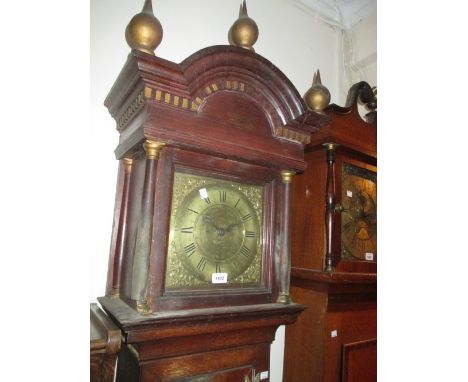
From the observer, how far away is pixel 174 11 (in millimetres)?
1687

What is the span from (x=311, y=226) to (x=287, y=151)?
50cm

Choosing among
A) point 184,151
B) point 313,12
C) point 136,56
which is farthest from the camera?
point 313,12

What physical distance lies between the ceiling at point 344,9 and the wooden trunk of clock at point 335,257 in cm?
110

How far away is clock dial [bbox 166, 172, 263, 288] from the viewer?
3.71 ft

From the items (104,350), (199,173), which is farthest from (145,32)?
(104,350)

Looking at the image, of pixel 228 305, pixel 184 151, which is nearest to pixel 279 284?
pixel 228 305

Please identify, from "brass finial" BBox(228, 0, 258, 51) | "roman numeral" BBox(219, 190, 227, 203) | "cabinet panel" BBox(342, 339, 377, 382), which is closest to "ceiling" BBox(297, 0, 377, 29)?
"brass finial" BBox(228, 0, 258, 51)

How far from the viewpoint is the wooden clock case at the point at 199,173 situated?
1.04 m

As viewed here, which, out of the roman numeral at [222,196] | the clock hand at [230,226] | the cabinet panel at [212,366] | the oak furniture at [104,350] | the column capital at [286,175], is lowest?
the cabinet panel at [212,366]

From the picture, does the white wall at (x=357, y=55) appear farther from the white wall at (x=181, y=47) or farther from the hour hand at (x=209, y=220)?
the hour hand at (x=209, y=220)

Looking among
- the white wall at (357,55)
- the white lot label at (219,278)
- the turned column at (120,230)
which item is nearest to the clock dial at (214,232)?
the white lot label at (219,278)

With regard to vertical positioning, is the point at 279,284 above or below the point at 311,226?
below

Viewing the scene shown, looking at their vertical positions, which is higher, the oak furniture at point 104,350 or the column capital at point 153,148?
the column capital at point 153,148

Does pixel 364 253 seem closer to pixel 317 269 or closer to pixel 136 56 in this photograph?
pixel 317 269
